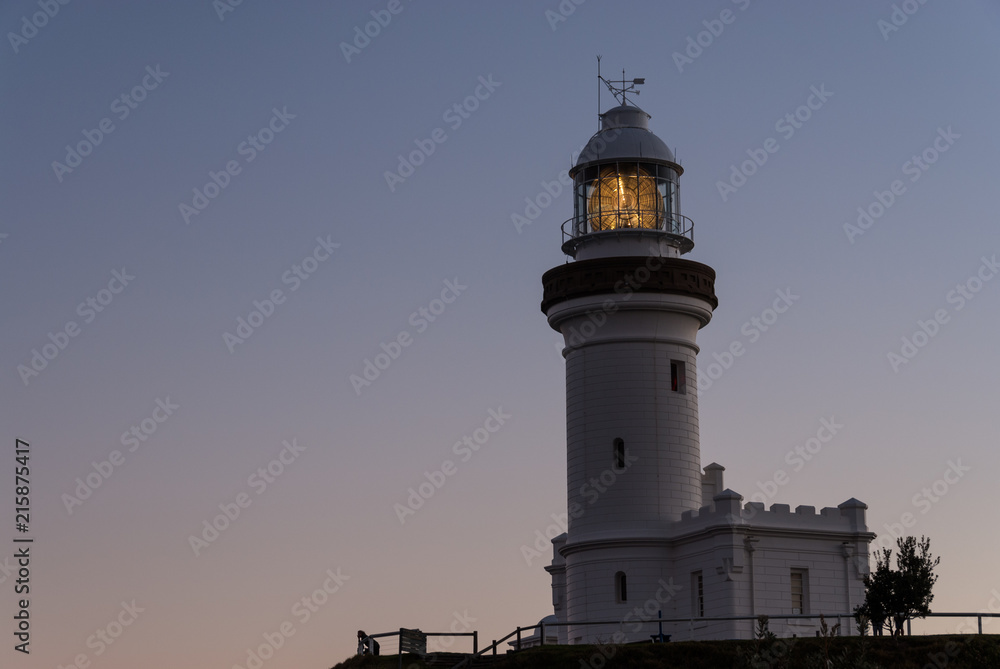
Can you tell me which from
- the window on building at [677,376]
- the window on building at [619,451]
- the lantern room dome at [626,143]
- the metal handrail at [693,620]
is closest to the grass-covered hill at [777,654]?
the metal handrail at [693,620]

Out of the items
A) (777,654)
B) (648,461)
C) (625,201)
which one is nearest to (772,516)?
(648,461)

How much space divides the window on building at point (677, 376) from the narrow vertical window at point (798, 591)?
6.27 meters

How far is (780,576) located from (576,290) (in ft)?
33.4

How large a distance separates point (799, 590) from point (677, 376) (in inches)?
282

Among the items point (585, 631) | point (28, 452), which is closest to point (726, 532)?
point (585, 631)

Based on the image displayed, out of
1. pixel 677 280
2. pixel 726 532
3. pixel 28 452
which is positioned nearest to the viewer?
pixel 28 452

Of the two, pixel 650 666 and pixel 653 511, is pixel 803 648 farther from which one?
pixel 653 511

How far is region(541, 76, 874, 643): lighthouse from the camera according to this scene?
160 ft

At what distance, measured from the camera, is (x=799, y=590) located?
49406 millimetres

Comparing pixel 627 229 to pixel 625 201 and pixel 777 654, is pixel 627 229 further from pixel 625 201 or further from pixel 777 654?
pixel 777 654

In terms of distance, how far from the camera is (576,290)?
52.0 meters

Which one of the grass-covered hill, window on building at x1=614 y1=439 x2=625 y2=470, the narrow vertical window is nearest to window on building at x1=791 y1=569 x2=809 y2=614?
the narrow vertical window

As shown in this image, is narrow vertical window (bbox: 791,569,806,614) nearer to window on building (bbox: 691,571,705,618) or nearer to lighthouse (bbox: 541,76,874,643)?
lighthouse (bbox: 541,76,874,643)

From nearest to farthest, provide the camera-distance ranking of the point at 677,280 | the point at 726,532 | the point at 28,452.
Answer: the point at 28,452 → the point at 726,532 → the point at 677,280
